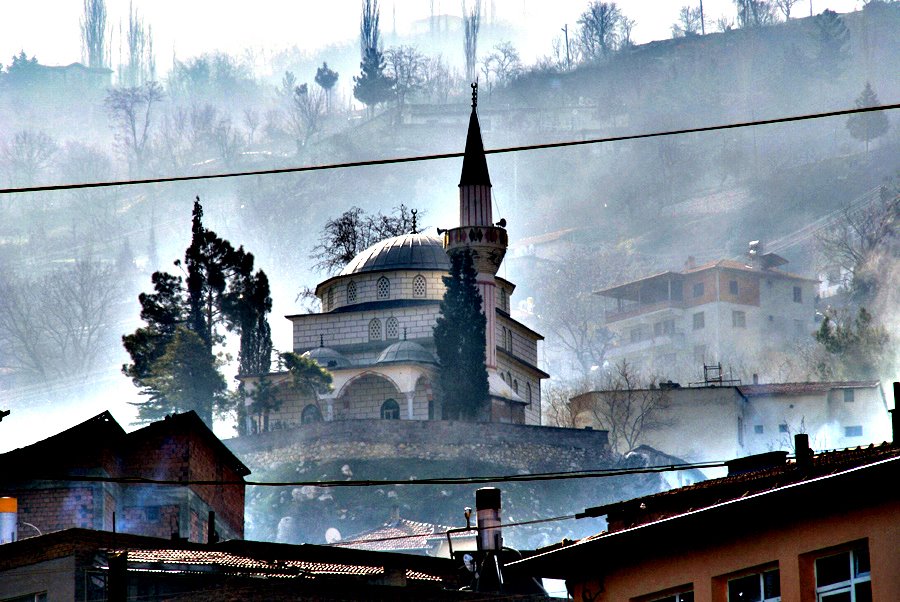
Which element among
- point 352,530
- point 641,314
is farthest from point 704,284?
point 352,530

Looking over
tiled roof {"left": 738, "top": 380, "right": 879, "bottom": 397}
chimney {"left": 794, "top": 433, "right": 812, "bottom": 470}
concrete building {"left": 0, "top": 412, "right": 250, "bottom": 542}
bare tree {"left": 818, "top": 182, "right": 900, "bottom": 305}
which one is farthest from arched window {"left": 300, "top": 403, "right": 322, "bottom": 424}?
chimney {"left": 794, "top": 433, "right": 812, "bottom": 470}

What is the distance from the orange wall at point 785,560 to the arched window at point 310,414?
77.1 metres

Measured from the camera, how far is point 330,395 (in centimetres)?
9119

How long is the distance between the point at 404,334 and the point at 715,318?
48432 mm

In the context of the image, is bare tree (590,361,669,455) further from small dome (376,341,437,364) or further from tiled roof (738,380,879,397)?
small dome (376,341,437,364)

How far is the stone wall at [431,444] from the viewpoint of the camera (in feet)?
281

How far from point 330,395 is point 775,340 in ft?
182

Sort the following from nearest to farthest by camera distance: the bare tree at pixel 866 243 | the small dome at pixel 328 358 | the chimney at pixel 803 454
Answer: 1. the chimney at pixel 803 454
2. the small dome at pixel 328 358
3. the bare tree at pixel 866 243

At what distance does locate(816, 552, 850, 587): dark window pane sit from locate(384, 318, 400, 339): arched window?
269 ft

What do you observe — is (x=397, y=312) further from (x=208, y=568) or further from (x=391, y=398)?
(x=208, y=568)

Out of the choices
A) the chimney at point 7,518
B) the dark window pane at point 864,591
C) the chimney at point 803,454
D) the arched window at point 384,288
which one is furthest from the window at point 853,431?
the dark window pane at point 864,591

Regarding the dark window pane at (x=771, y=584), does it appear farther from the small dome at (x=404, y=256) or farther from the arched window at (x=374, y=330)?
the arched window at (x=374, y=330)

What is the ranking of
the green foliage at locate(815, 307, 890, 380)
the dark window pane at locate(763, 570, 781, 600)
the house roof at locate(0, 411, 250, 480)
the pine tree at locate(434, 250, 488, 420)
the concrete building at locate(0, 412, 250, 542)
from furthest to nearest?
the green foliage at locate(815, 307, 890, 380) → the pine tree at locate(434, 250, 488, 420) → the concrete building at locate(0, 412, 250, 542) → the house roof at locate(0, 411, 250, 480) → the dark window pane at locate(763, 570, 781, 600)

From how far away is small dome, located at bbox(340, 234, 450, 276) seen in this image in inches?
3748
